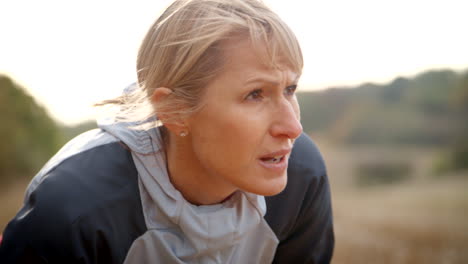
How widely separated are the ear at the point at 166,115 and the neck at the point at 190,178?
7 cm

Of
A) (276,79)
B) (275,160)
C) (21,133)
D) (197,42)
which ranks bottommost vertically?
(21,133)

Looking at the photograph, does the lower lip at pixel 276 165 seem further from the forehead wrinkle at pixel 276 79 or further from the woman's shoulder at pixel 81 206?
the woman's shoulder at pixel 81 206

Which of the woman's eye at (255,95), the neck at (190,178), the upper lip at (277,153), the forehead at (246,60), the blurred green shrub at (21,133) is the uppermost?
the forehead at (246,60)

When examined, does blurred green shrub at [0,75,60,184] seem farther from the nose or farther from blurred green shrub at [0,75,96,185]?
the nose

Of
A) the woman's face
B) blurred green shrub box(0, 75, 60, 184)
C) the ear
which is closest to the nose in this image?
the woman's face

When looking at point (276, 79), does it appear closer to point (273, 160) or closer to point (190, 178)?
point (273, 160)

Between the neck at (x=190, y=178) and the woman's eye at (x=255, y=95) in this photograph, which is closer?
the woman's eye at (x=255, y=95)

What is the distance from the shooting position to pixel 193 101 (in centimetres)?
169

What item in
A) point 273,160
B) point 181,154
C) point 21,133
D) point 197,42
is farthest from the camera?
point 21,133

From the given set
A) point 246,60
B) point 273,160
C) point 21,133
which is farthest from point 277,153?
point 21,133

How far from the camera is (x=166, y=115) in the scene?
5.72 feet

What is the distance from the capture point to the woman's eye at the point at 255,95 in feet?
5.42

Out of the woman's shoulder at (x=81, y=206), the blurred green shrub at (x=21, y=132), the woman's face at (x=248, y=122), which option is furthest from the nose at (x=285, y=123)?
the blurred green shrub at (x=21, y=132)

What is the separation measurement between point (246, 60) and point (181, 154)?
1.52 ft
